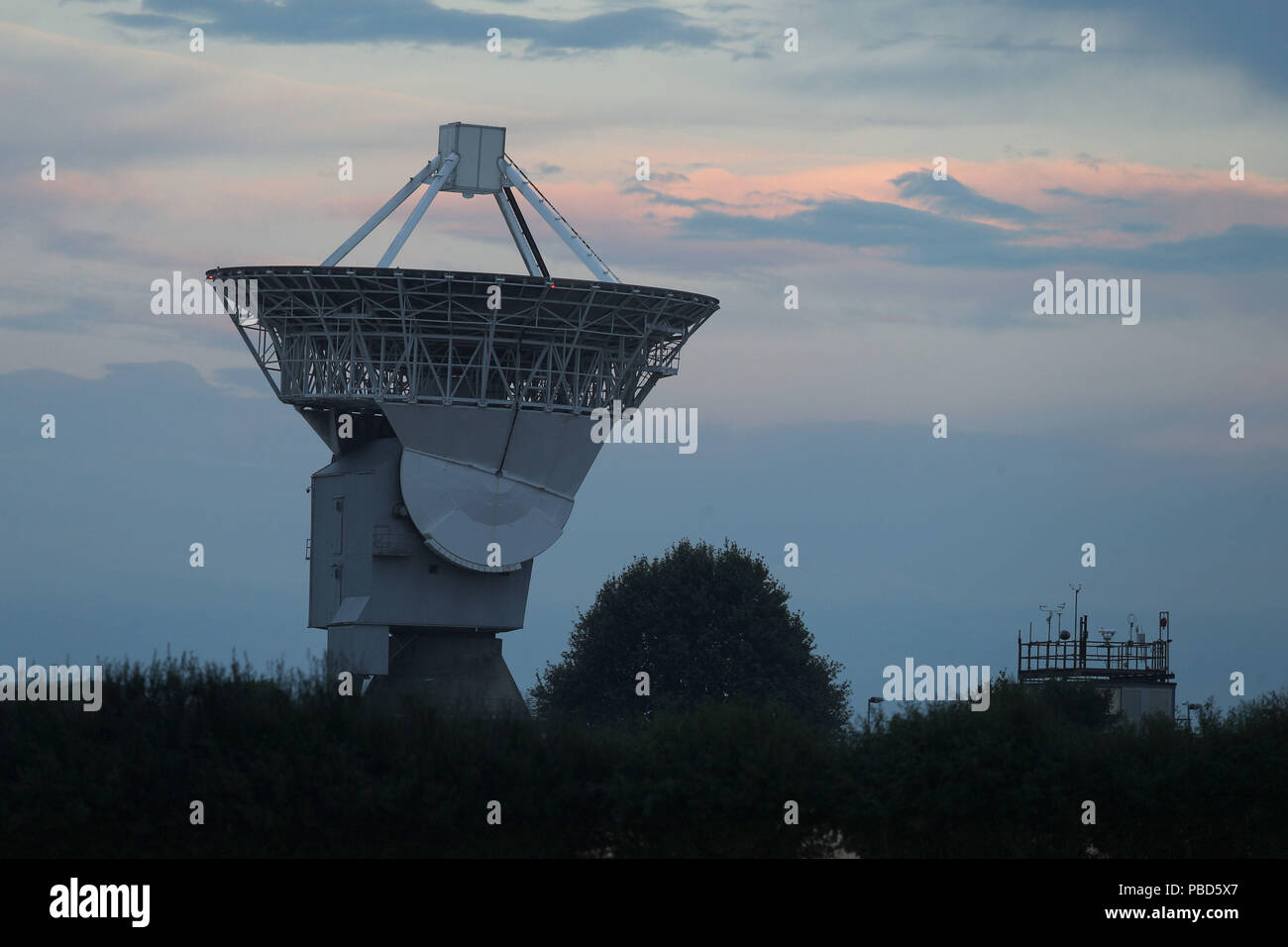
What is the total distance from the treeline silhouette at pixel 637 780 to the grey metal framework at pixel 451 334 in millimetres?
14650

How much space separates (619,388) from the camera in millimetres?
71062

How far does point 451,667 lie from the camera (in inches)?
2790

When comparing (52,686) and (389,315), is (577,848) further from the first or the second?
(389,315)

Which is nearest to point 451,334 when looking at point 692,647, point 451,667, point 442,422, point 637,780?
point 442,422

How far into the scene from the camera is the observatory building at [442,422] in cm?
6669

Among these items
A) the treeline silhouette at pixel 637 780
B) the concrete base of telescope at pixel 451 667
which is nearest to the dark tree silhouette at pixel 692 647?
the concrete base of telescope at pixel 451 667

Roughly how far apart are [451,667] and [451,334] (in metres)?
12.7

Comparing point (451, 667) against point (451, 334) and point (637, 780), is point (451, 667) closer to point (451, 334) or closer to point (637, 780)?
point (451, 334)

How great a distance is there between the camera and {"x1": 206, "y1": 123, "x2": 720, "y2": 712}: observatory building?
2625 inches

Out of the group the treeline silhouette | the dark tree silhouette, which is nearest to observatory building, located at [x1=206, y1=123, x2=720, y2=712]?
the treeline silhouette

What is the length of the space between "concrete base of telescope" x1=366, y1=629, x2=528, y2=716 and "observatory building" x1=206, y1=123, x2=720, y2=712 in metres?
0.05
